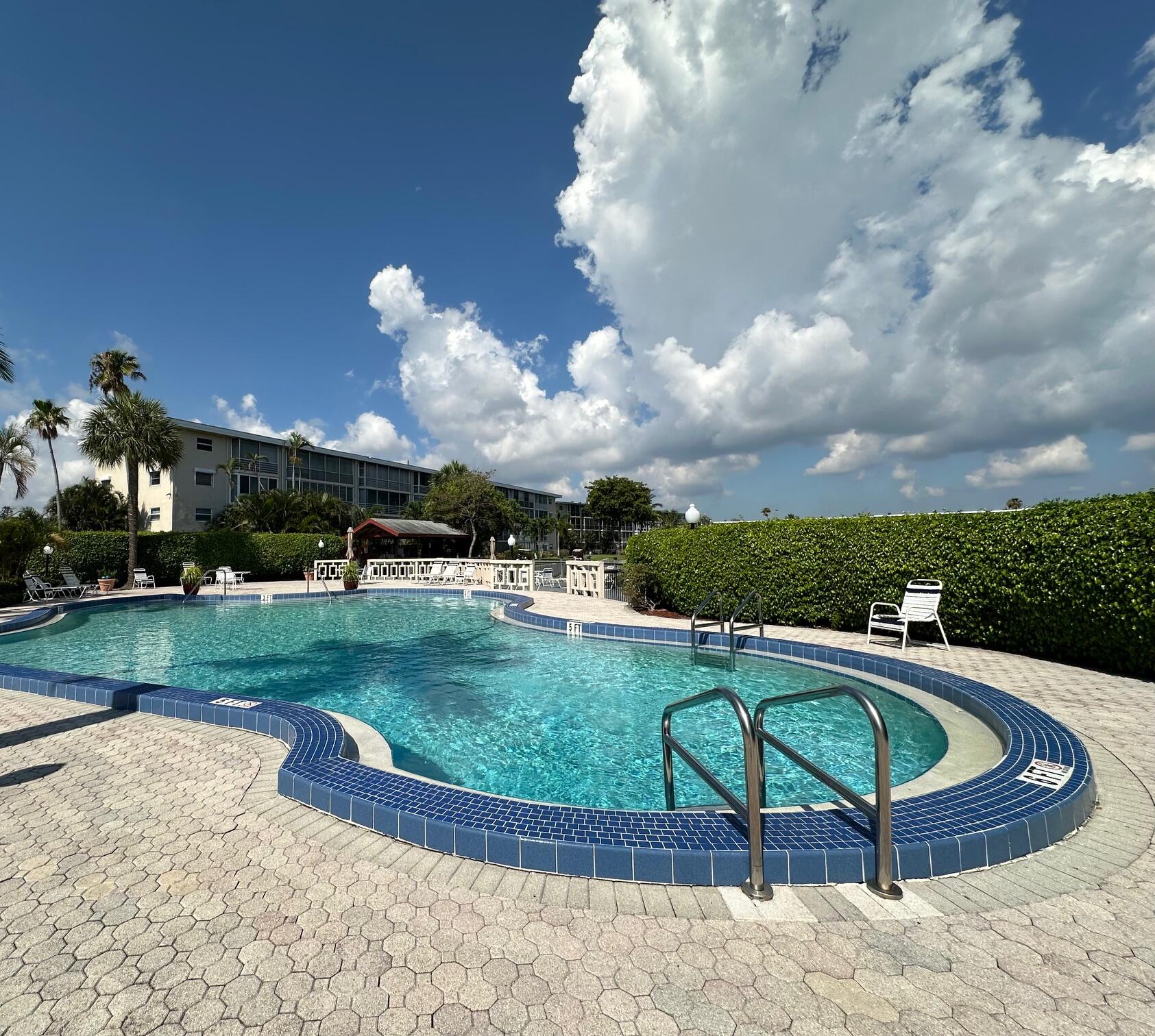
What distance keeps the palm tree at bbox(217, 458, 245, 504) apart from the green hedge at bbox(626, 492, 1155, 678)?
3247cm

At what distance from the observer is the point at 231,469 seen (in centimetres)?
3288

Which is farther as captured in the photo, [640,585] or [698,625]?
[640,585]

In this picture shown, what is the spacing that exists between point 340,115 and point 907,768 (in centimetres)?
1599

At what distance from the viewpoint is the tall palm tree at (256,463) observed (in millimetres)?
34781

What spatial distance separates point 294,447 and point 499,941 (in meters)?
40.7

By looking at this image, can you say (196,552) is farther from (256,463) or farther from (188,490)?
(256,463)

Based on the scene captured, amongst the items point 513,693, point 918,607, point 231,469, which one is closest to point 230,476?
point 231,469

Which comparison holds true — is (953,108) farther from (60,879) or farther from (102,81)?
(102,81)

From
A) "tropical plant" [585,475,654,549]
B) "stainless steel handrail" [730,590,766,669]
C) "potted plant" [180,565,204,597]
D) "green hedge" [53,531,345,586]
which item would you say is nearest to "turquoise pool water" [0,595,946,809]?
"stainless steel handrail" [730,590,766,669]

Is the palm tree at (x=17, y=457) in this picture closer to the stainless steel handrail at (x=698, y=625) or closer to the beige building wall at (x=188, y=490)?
the beige building wall at (x=188, y=490)

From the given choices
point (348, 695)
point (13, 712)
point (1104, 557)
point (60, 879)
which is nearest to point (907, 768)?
point (1104, 557)

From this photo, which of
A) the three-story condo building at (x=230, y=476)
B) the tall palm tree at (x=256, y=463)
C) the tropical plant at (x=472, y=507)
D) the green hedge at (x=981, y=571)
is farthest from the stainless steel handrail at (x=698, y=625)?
the tall palm tree at (x=256, y=463)

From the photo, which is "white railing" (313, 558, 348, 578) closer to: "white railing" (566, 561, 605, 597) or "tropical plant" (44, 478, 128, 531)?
"white railing" (566, 561, 605, 597)

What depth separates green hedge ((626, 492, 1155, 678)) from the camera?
6.17m
